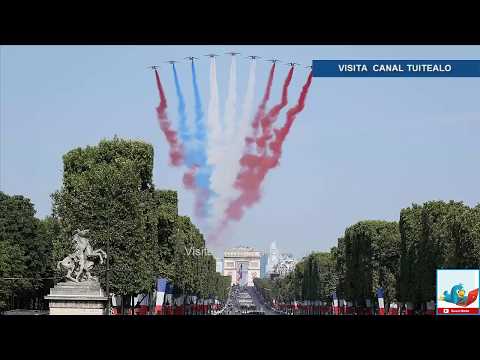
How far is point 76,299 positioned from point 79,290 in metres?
0.67

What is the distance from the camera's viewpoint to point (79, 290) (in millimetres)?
55656

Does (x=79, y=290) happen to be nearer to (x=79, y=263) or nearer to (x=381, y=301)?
(x=79, y=263)

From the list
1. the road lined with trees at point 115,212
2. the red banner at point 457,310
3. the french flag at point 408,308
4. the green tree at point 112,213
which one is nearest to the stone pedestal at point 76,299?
the road lined with trees at point 115,212

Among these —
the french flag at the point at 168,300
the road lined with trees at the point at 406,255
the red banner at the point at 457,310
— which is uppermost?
the road lined with trees at the point at 406,255

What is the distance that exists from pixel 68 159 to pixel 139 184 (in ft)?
21.4

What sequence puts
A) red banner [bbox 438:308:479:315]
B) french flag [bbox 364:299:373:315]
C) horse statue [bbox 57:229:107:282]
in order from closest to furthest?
1. red banner [bbox 438:308:479:315]
2. horse statue [bbox 57:229:107:282]
3. french flag [bbox 364:299:373:315]

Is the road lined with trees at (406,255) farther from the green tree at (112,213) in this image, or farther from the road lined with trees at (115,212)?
the green tree at (112,213)

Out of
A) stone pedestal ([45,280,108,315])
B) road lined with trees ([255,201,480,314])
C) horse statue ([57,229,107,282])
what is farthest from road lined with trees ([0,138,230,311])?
road lined with trees ([255,201,480,314])

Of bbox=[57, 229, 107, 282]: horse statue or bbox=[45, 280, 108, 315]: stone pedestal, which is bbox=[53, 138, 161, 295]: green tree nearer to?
bbox=[57, 229, 107, 282]: horse statue

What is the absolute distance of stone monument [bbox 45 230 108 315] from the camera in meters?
54.9

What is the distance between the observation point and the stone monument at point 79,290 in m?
54.9
